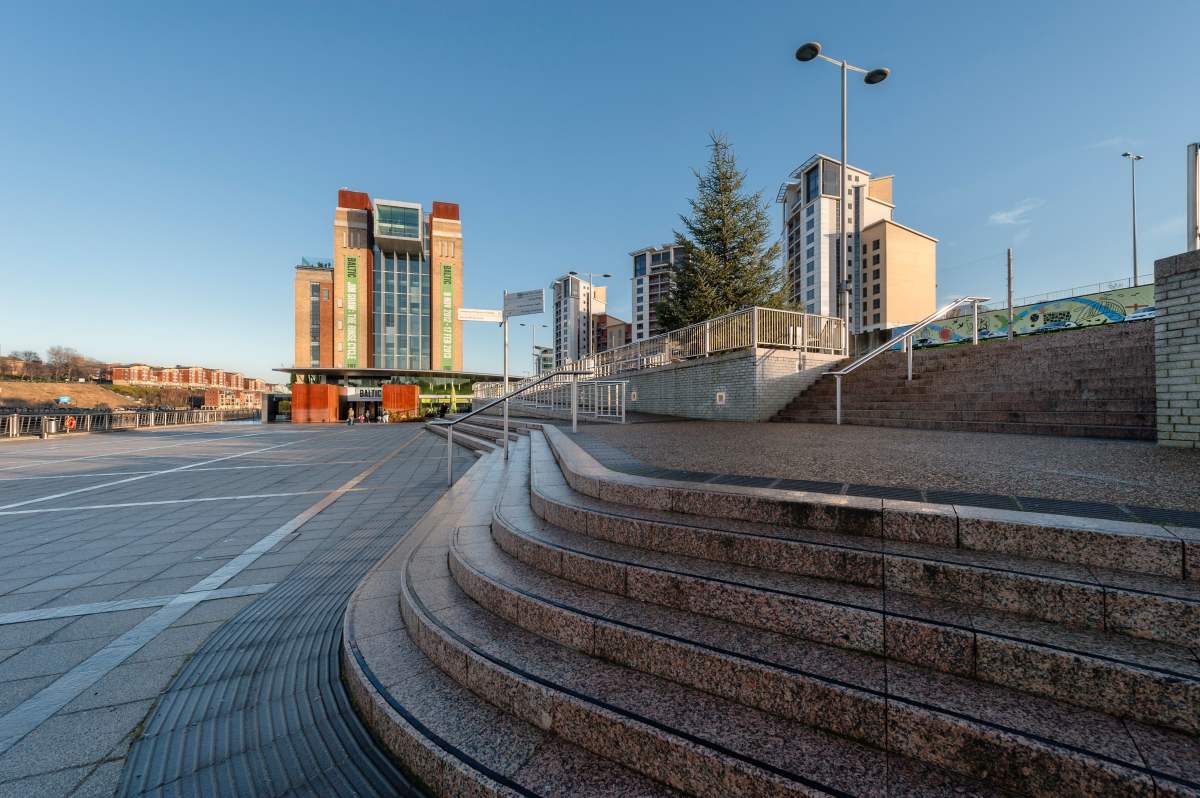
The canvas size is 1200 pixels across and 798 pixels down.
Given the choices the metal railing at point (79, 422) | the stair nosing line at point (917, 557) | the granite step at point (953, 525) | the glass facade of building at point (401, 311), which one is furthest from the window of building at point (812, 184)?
the metal railing at point (79, 422)

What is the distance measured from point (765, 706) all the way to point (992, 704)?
0.71 metres

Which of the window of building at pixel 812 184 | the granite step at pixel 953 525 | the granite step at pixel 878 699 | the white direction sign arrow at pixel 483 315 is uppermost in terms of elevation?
the window of building at pixel 812 184

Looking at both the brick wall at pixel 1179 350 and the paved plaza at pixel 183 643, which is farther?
the brick wall at pixel 1179 350

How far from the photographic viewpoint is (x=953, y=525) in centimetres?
216

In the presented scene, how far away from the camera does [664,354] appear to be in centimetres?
1447

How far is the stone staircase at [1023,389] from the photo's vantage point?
6.07 metres

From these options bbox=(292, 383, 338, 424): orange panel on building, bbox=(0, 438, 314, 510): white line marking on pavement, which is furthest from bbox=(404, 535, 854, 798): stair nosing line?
bbox=(292, 383, 338, 424): orange panel on building

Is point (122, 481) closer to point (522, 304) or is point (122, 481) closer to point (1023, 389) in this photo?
point (522, 304)

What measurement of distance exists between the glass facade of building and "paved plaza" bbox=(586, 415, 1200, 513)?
1862 inches

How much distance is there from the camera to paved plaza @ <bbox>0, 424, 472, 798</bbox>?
185cm

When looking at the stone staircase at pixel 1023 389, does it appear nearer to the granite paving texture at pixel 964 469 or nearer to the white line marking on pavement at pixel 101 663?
the granite paving texture at pixel 964 469

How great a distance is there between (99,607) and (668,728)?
4200mm

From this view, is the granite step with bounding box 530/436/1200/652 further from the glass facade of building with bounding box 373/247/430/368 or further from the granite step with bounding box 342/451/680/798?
the glass facade of building with bounding box 373/247/430/368

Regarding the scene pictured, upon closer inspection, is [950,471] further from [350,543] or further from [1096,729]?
[350,543]
